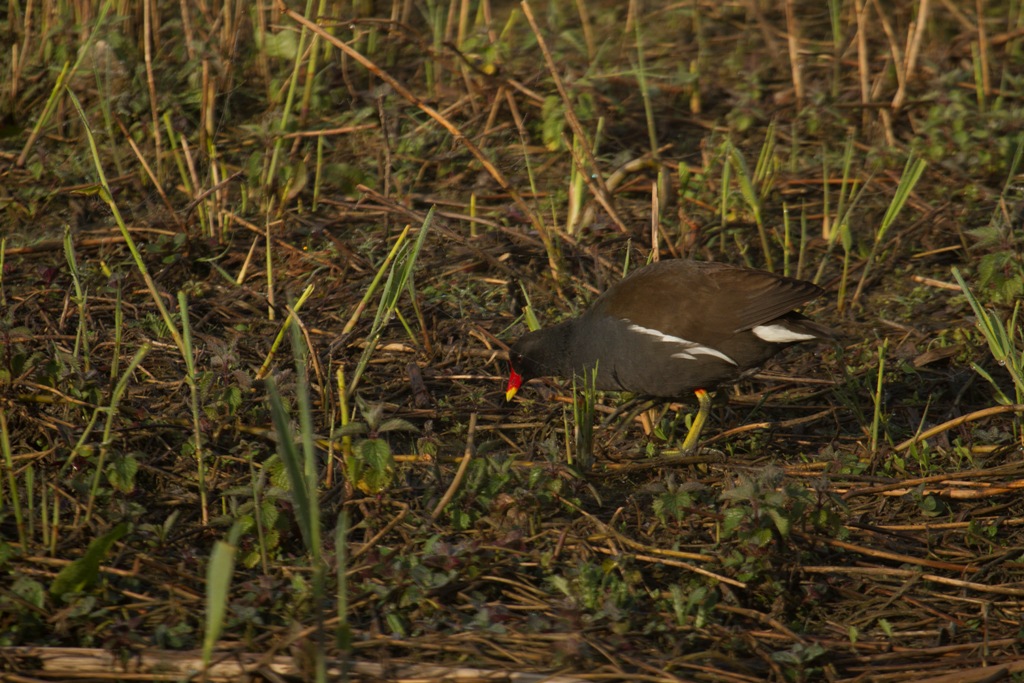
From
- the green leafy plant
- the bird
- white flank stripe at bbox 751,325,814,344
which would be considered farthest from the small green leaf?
white flank stripe at bbox 751,325,814,344

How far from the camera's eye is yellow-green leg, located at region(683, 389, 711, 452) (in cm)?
386

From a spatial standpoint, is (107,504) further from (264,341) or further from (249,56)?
(249,56)

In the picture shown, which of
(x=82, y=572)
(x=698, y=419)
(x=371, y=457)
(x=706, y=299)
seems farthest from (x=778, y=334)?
(x=82, y=572)

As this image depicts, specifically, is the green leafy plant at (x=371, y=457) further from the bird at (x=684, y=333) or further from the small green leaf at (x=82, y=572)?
the bird at (x=684, y=333)

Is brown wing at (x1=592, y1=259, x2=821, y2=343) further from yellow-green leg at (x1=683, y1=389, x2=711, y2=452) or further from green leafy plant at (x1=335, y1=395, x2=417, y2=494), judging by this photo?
green leafy plant at (x1=335, y1=395, x2=417, y2=494)

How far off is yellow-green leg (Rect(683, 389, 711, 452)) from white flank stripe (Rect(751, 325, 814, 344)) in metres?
0.31

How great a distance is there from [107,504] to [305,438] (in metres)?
0.99

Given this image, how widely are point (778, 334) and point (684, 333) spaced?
32cm

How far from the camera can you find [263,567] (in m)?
2.87

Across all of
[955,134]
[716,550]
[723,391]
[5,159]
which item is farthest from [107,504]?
[955,134]

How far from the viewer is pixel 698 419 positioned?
13.0 feet

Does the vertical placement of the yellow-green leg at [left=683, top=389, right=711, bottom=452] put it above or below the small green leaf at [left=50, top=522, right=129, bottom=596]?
below

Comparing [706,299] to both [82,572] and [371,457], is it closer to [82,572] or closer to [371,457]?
[371,457]

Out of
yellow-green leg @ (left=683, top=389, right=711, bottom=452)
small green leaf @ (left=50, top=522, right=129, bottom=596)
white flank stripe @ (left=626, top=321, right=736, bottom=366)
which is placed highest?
small green leaf @ (left=50, top=522, right=129, bottom=596)
